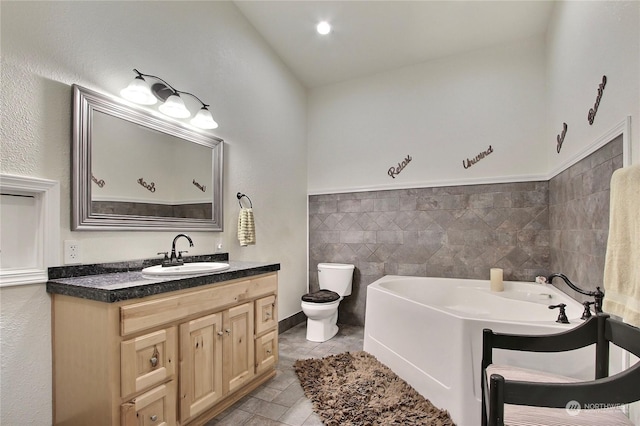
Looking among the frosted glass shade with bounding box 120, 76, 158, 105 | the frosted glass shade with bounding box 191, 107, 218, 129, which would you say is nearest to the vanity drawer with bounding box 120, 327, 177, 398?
the frosted glass shade with bounding box 120, 76, 158, 105

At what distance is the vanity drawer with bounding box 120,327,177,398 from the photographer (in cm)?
135

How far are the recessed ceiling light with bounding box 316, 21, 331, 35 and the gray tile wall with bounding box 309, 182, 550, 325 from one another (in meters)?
1.75

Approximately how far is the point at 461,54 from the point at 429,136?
90 centimetres

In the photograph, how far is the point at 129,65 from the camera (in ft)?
6.38

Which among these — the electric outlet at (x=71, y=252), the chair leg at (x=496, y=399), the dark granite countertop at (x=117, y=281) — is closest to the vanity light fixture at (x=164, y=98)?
the electric outlet at (x=71, y=252)

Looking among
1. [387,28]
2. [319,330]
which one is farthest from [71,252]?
[387,28]

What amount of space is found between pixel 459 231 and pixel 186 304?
2676 millimetres

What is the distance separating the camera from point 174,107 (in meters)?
2.11

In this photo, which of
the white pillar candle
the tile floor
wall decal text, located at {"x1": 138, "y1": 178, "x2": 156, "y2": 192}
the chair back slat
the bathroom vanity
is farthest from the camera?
the white pillar candle

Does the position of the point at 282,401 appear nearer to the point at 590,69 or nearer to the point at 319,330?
the point at 319,330

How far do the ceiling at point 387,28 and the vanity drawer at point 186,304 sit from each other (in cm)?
242

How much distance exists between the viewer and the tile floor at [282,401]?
1.83 m

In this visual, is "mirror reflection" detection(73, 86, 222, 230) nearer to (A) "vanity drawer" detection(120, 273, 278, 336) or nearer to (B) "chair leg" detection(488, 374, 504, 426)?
(A) "vanity drawer" detection(120, 273, 278, 336)

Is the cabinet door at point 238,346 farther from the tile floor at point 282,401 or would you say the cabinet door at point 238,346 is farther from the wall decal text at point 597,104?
the wall decal text at point 597,104
